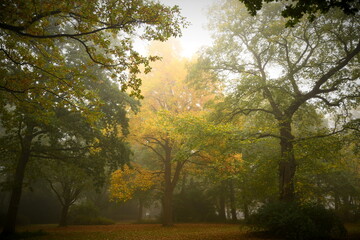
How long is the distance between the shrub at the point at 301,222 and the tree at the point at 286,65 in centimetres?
113

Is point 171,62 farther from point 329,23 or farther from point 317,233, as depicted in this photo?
point 317,233

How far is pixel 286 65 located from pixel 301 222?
763 cm

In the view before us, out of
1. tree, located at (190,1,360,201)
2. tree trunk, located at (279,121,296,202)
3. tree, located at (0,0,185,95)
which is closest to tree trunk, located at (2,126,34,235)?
tree, located at (0,0,185,95)

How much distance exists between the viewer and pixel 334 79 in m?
9.70

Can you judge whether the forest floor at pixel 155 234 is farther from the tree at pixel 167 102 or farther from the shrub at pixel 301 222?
the tree at pixel 167 102

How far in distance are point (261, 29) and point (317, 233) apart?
941 centimetres

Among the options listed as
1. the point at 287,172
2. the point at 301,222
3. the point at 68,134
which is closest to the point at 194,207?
the point at 287,172

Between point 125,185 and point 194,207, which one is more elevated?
point 125,185

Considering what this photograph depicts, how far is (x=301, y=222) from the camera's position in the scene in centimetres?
730

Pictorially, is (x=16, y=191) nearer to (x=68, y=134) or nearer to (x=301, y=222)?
(x=68, y=134)

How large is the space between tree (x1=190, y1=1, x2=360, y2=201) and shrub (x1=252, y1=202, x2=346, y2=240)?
3.70 feet

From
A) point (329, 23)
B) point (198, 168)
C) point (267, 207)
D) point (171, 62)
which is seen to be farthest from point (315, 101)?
point (171, 62)

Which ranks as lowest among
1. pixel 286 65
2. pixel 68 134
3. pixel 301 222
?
pixel 301 222

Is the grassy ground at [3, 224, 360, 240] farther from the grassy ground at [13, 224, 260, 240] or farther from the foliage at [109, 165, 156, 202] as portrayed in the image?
the foliage at [109, 165, 156, 202]
